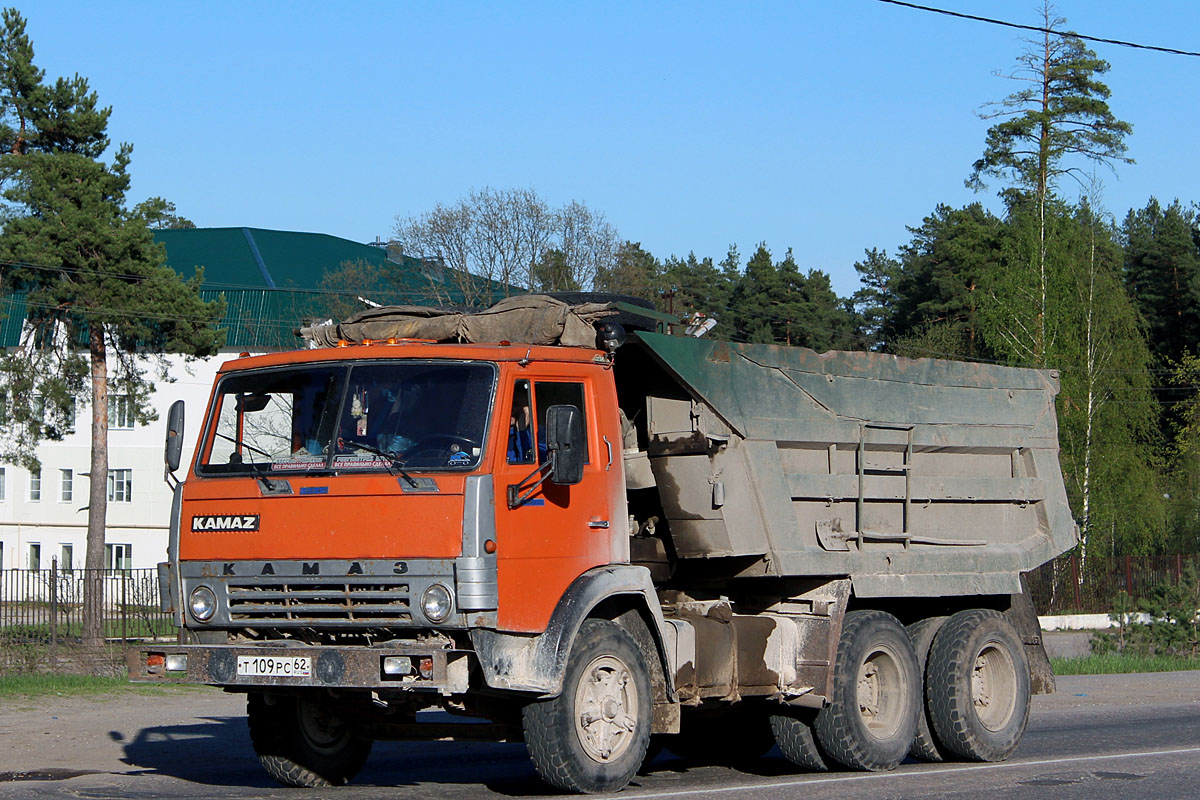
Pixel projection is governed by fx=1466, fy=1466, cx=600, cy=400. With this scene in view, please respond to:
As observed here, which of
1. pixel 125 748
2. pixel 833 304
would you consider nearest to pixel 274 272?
pixel 833 304

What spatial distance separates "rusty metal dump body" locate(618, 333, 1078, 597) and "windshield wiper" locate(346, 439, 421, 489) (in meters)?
2.05

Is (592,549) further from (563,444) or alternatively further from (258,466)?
(258,466)

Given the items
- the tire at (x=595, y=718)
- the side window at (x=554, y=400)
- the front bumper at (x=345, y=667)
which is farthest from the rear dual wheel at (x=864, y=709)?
the front bumper at (x=345, y=667)

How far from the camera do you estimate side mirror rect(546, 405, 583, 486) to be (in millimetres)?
8570

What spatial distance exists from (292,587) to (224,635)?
2.25 ft

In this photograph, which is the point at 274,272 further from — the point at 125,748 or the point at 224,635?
the point at 224,635

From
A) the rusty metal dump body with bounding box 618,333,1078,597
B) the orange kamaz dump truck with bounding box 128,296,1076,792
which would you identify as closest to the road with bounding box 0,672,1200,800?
the orange kamaz dump truck with bounding box 128,296,1076,792

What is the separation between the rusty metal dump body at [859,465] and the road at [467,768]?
4.97 ft

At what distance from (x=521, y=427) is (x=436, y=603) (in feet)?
4.09

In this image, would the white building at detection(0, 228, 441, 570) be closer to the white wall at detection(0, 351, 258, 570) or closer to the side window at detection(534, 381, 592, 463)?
the white wall at detection(0, 351, 258, 570)

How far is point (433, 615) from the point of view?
815cm

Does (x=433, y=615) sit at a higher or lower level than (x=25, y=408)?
lower

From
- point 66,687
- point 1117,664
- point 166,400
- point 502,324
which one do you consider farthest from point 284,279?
point 502,324

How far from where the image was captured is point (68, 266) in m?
33.6
